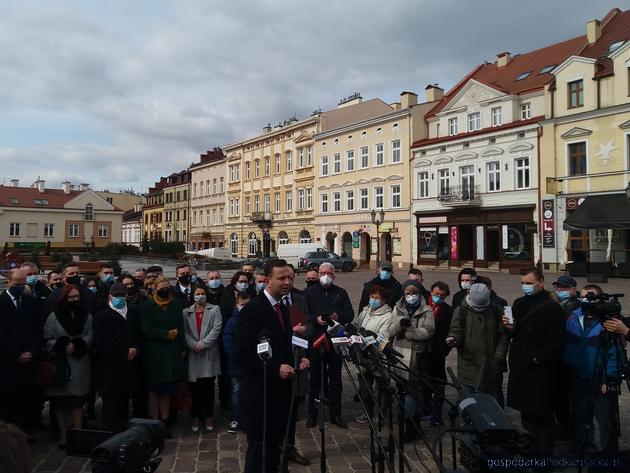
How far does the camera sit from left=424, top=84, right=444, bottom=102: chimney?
126 ft

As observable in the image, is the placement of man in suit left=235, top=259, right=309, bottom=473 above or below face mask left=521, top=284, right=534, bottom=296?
below

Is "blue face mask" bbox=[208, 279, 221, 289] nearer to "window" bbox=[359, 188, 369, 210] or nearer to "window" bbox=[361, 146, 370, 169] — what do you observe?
"window" bbox=[359, 188, 369, 210]

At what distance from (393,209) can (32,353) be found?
34396 millimetres

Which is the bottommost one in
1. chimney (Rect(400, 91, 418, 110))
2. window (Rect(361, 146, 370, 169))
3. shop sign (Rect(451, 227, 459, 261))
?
shop sign (Rect(451, 227, 459, 261))

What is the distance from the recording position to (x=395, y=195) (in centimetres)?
3875

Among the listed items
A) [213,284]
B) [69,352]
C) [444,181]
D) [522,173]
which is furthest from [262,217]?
[69,352]

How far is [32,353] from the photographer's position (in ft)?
18.0

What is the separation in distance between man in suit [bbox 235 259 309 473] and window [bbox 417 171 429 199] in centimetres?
3352

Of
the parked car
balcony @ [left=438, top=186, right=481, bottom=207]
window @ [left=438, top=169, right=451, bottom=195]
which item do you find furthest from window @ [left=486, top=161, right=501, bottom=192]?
the parked car

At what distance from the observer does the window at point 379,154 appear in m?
39.6

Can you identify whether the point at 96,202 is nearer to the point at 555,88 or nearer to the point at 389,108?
the point at 389,108

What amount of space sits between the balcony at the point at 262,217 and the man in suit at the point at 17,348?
44.9 m

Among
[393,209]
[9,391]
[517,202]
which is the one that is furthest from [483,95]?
[9,391]

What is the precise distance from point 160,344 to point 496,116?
30928 millimetres
